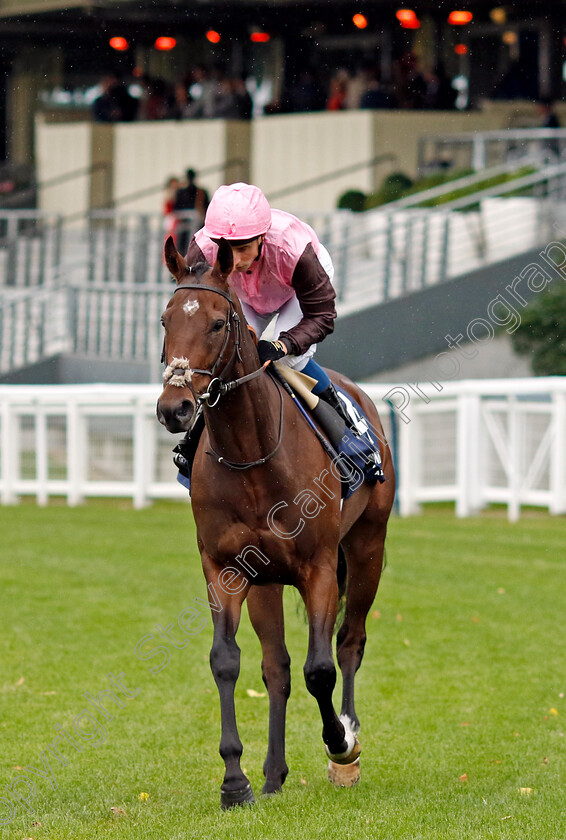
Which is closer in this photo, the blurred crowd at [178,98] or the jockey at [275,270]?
the jockey at [275,270]

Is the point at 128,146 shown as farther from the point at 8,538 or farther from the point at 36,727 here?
the point at 36,727

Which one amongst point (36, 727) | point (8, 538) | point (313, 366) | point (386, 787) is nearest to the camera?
point (386, 787)

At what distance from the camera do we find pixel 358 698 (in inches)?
272

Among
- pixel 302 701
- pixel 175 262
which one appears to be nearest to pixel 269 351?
pixel 175 262

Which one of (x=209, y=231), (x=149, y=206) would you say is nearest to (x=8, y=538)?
(x=209, y=231)

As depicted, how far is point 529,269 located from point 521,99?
546 cm

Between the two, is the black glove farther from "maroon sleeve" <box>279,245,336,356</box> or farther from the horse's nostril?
the horse's nostril

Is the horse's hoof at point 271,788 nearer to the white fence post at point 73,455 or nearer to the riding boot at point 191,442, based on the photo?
the riding boot at point 191,442

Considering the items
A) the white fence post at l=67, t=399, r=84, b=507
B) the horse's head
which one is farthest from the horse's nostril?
the white fence post at l=67, t=399, r=84, b=507

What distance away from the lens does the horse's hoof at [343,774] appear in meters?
5.48

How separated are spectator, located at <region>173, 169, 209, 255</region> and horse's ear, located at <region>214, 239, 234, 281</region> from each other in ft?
40.5

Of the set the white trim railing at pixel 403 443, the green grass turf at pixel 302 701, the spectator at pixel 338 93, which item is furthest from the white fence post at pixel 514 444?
the spectator at pixel 338 93

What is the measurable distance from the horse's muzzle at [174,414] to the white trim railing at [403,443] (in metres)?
7.96

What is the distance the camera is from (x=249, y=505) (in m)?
5.09
